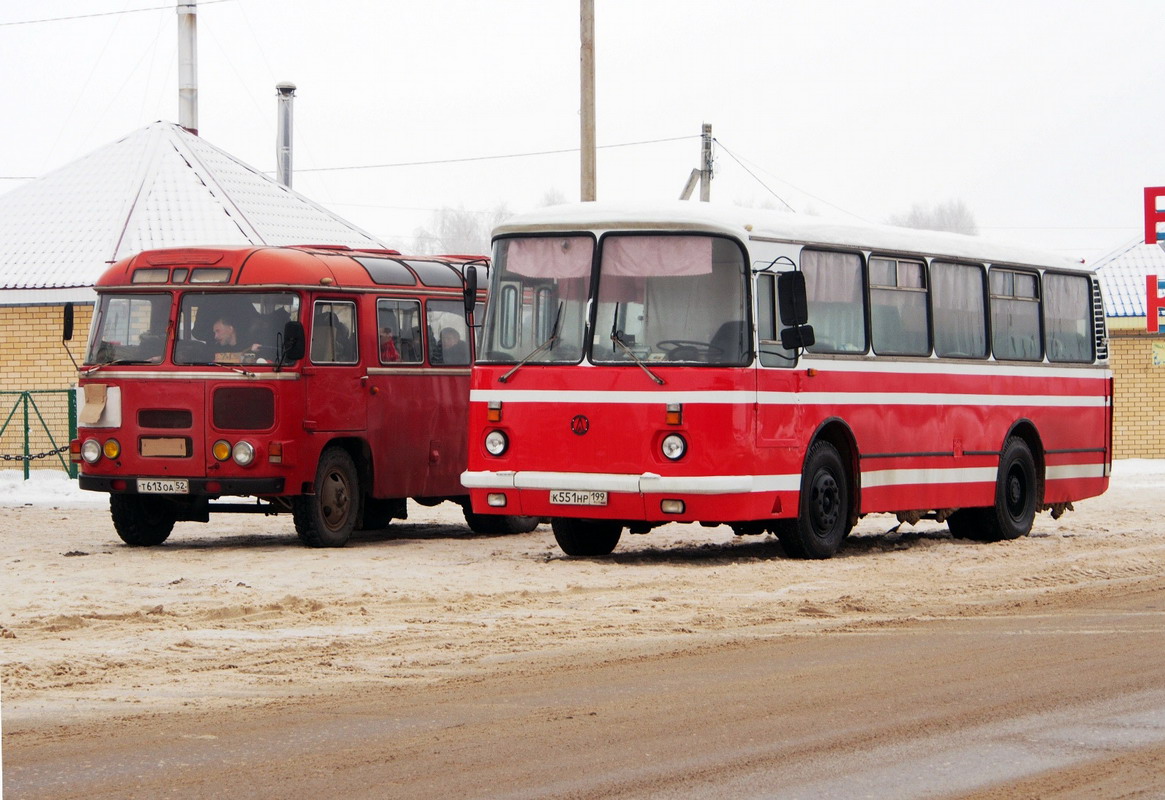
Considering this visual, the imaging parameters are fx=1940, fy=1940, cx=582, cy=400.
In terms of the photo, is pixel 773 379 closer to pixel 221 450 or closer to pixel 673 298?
pixel 673 298

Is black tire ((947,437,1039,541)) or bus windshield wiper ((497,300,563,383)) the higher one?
bus windshield wiper ((497,300,563,383))

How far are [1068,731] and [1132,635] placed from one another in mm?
3404

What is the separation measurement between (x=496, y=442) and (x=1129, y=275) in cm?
2753

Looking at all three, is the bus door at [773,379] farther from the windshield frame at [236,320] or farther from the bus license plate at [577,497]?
the windshield frame at [236,320]

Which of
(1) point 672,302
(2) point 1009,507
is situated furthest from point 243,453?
(2) point 1009,507

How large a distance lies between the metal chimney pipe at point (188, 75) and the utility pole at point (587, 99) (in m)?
11.3

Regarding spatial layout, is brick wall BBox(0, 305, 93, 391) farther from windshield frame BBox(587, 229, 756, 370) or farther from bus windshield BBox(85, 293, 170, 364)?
windshield frame BBox(587, 229, 756, 370)

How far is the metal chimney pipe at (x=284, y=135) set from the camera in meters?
43.6

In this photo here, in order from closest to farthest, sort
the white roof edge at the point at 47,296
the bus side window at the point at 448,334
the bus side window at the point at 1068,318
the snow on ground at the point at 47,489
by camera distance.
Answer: the bus side window at the point at 448,334, the bus side window at the point at 1068,318, the snow on ground at the point at 47,489, the white roof edge at the point at 47,296

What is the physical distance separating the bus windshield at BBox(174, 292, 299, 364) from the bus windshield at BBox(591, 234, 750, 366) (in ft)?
11.1

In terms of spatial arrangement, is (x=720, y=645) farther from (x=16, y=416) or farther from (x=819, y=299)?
(x=16, y=416)

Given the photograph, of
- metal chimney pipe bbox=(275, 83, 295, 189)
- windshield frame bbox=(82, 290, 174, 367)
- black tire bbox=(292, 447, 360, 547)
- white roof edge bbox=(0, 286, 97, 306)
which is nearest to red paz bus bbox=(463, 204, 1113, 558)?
black tire bbox=(292, 447, 360, 547)

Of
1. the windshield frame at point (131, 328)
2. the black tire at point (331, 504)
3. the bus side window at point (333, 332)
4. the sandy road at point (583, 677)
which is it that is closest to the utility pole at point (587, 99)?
the bus side window at point (333, 332)

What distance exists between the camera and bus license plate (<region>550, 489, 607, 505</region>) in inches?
614
